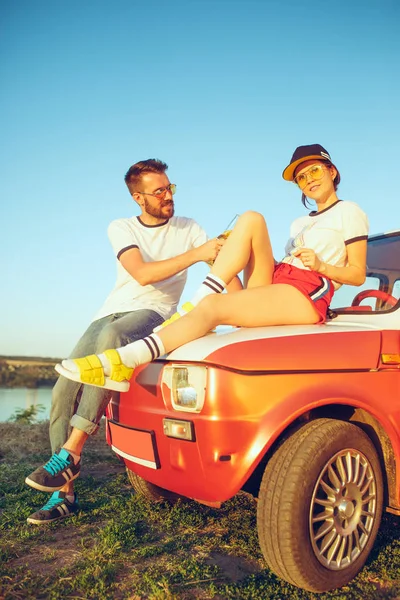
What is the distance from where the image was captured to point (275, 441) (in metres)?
2.45

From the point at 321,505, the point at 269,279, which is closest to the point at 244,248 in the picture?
the point at 269,279

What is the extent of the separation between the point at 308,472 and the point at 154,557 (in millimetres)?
996

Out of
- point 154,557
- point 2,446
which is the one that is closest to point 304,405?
point 154,557

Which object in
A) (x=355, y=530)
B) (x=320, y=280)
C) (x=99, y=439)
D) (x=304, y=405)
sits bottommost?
(x=99, y=439)

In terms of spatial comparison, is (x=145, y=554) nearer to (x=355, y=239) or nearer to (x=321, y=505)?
(x=321, y=505)

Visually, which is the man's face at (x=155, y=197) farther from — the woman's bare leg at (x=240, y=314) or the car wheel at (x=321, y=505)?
the car wheel at (x=321, y=505)

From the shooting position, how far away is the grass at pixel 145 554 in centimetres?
228

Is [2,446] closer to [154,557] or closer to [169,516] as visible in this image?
[169,516]

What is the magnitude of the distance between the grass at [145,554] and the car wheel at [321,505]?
5.6 inches

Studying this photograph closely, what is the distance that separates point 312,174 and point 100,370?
2162 millimetres

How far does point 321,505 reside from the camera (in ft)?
7.92

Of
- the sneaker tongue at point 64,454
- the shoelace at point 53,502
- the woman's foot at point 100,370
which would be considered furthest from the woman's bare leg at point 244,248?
the shoelace at point 53,502

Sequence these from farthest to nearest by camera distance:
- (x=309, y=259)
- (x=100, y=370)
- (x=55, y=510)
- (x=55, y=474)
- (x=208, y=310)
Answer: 1. (x=55, y=510)
2. (x=55, y=474)
3. (x=309, y=259)
4. (x=208, y=310)
5. (x=100, y=370)

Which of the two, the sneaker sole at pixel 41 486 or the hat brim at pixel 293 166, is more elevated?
the hat brim at pixel 293 166
